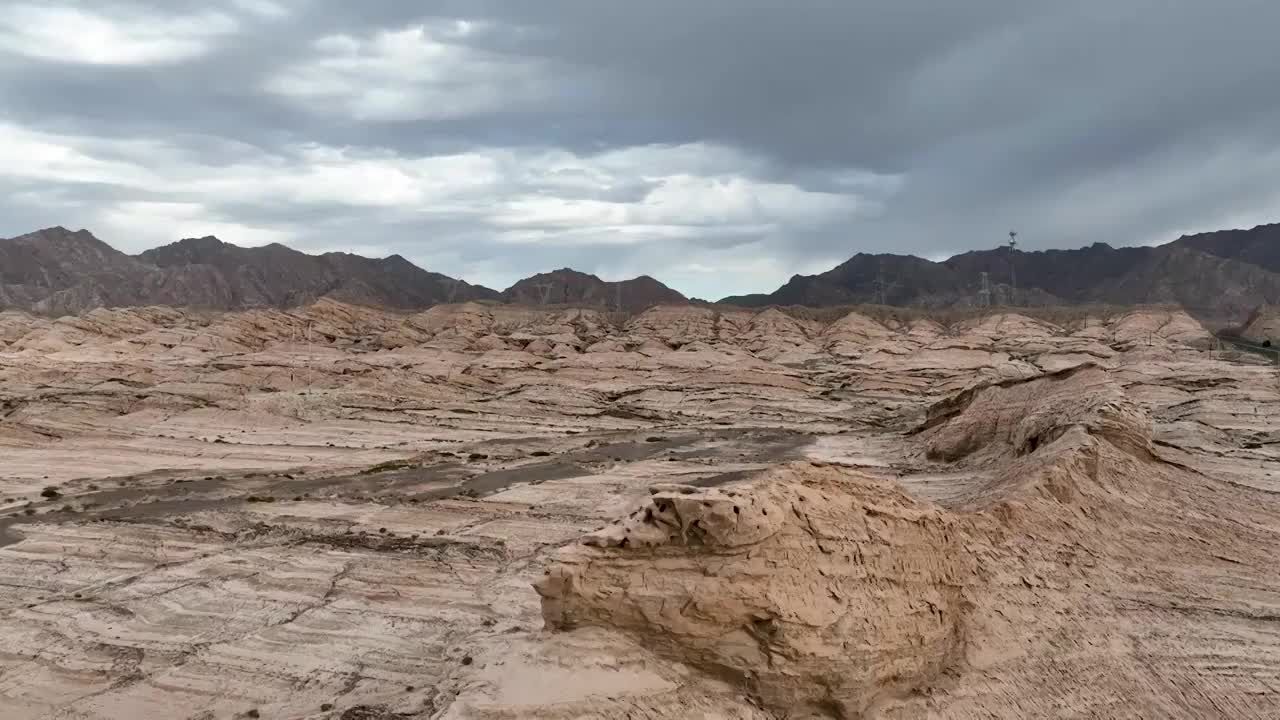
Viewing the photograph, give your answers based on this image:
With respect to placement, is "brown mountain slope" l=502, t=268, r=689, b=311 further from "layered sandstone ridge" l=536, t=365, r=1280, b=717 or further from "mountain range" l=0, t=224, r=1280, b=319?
"layered sandstone ridge" l=536, t=365, r=1280, b=717

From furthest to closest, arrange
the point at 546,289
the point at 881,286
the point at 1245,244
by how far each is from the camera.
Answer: the point at 1245,244 < the point at 881,286 < the point at 546,289

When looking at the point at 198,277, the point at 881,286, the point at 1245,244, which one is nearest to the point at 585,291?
the point at 881,286

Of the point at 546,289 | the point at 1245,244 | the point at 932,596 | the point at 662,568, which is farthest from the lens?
the point at 1245,244

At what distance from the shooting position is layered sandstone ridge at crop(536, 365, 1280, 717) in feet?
24.3

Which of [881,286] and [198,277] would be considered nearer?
[198,277]

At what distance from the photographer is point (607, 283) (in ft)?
527

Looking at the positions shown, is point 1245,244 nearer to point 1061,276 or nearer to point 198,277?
point 1061,276

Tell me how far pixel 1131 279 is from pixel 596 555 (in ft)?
588

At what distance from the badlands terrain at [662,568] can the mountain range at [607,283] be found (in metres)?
111

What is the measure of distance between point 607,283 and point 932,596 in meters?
153

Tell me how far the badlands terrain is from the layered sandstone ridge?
3cm

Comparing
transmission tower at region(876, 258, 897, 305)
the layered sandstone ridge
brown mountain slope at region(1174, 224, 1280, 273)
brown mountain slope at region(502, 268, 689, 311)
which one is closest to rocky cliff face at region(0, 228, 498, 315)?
brown mountain slope at region(502, 268, 689, 311)

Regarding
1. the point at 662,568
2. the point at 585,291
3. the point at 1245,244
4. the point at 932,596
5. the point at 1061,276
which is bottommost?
the point at 932,596

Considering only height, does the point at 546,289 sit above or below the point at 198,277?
below
